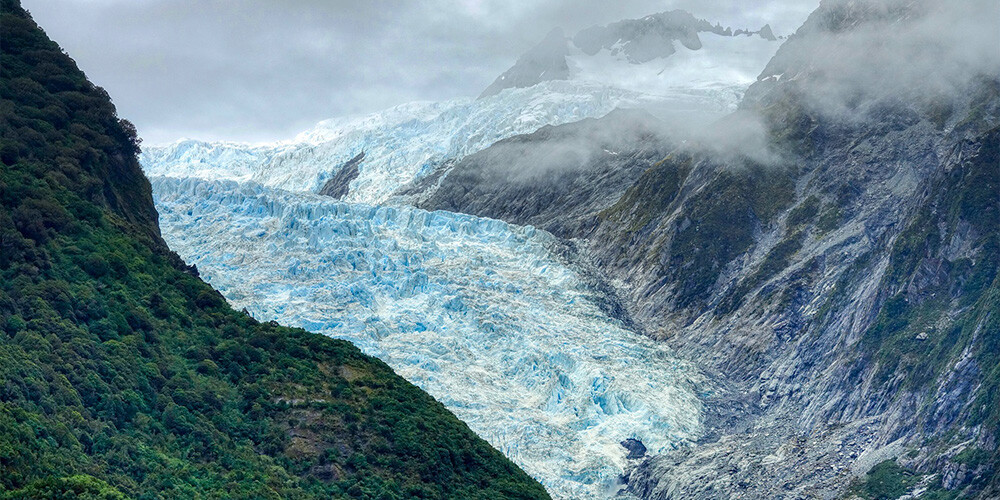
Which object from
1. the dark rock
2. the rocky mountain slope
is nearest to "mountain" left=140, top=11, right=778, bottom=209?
the rocky mountain slope

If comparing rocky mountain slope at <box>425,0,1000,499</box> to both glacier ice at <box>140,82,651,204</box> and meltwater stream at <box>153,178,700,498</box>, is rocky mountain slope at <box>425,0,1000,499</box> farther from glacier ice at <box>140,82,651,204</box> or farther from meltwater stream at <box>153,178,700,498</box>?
glacier ice at <box>140,82,651,204</box>

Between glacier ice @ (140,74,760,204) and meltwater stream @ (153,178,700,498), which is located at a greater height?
glacier ice @ (140,74,760,204)

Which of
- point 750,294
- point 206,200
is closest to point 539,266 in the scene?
point 750,294

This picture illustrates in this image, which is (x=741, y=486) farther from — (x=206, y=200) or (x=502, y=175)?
(x=502, y=175)

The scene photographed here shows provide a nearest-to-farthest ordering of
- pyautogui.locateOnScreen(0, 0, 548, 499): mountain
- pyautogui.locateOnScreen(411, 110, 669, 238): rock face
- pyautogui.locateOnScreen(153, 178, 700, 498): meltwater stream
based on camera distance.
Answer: pyautogui.locateOnScreen(0, 0, 548, 499): mountain → pyautogui.locateOnScreen(153, 178, 700, 498): meltwater stream → pyautogui.locateOnScreen(411, 110, 669, 238): rock face

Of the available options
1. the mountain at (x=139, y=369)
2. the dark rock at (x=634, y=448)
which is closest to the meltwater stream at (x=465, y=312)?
the dark rock at (x=634, y=448)

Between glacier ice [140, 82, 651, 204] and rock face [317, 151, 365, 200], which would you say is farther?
glacier ice [140, 82, 651, 204]

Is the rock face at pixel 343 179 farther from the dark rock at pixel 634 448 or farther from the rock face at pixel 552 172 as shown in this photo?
the dark rock at pixel 634 448

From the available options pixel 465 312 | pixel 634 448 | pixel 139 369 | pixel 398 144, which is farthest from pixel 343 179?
pixel 139 369
